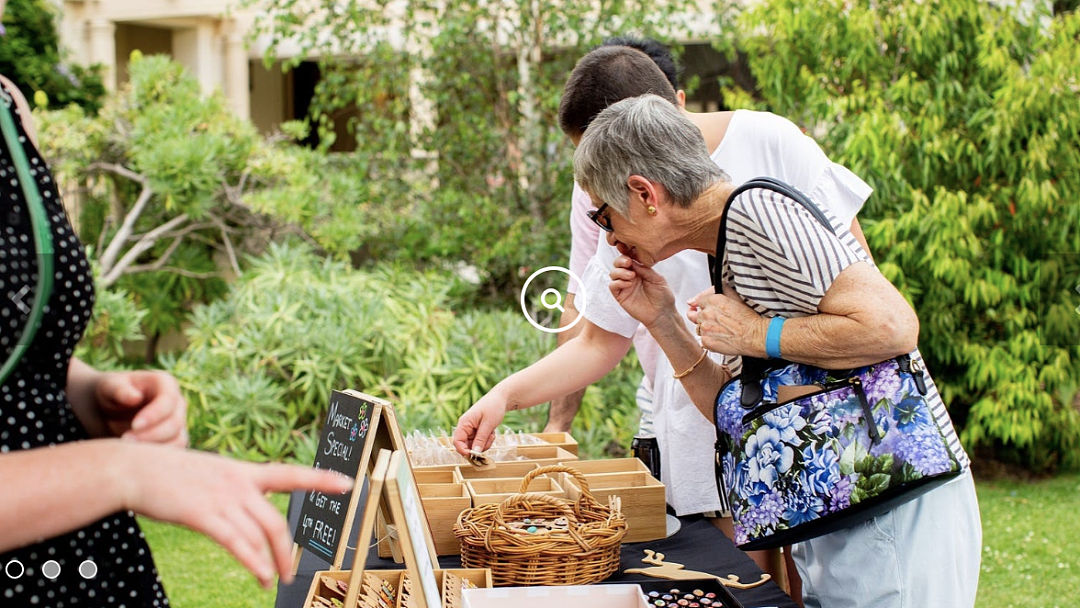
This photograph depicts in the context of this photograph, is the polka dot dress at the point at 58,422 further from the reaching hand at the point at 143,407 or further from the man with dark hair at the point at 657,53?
the man with dark hair at the point at 657,53

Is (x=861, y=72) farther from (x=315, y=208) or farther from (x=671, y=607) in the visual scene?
(x=671, y=607)

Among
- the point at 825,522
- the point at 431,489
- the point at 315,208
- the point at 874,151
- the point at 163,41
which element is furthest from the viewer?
the point at 163,41

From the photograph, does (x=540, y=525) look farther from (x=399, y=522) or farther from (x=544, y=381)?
(x=399, y=522)

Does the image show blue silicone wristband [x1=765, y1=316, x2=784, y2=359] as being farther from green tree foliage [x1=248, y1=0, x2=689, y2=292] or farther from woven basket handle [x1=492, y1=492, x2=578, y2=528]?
green tree foliage [x1=248, y1=0, x2=689, y2=292]

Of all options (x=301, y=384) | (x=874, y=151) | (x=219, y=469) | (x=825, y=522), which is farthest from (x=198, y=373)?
(x=219, y=469)

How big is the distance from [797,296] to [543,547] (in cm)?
70

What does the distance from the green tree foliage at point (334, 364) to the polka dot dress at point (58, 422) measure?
4.74 m

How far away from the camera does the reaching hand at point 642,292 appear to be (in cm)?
216

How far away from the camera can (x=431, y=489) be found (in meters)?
2.37

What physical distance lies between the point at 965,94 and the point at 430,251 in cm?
402

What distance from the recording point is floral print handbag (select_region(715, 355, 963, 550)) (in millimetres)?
1670

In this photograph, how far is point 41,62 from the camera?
30.7ft

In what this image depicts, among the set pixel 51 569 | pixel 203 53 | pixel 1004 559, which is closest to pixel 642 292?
pixel 51 569

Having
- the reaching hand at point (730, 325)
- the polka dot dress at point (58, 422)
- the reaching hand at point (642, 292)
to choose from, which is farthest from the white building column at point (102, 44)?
the polka dot dress at point (58, 422)
